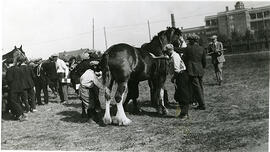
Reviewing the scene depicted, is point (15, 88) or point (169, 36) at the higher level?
point (169, 36)

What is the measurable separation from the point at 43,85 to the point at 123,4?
206 inches

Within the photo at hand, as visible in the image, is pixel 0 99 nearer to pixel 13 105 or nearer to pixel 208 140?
pixel 13 105

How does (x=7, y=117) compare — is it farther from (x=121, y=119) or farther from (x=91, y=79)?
(x=121, y=119)

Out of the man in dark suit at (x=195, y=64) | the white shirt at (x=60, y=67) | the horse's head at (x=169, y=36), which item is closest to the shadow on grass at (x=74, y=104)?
the white shirt at (x=60, y=67)

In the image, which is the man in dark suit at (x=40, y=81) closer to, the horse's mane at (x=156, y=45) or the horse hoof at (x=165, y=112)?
the horse's mane at (x=156, y=45)

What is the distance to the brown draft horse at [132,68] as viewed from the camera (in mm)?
7430

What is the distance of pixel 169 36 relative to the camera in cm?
871

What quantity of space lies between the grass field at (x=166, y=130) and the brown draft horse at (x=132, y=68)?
51cm

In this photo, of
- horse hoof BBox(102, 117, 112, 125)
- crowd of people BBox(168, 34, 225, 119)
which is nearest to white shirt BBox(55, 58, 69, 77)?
crowd of people BBox(168, 34, 225, 119)

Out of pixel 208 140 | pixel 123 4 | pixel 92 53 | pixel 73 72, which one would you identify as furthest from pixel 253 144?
pixel 73 72

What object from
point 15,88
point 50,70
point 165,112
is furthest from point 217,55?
point 15,88

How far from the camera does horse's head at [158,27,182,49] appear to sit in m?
8.66

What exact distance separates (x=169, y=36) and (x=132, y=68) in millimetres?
1672

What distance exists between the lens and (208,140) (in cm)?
597
